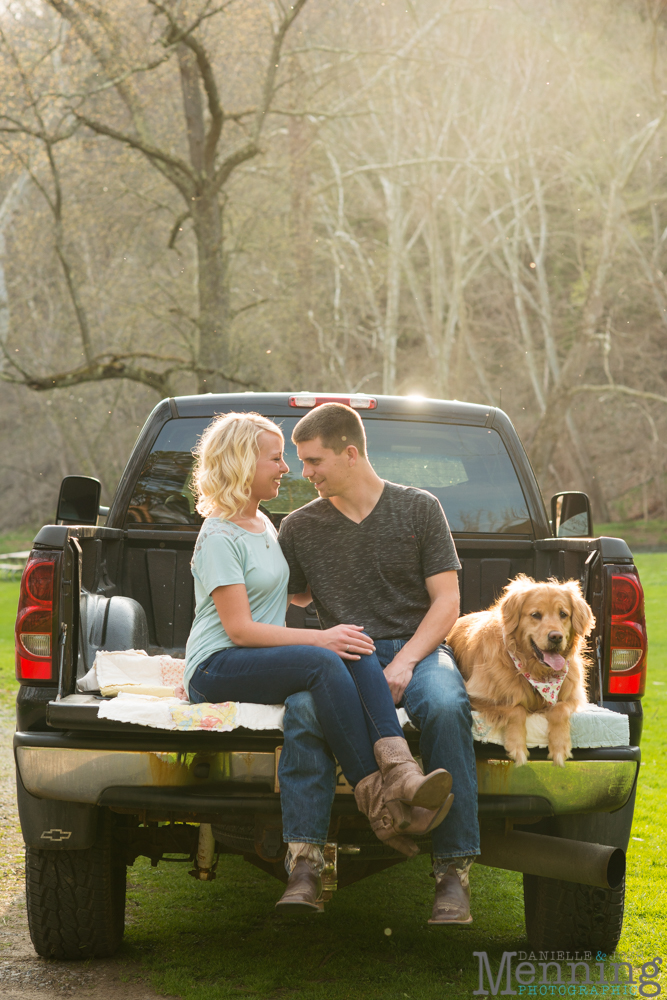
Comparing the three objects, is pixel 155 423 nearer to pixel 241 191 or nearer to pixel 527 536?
pixel 527 536

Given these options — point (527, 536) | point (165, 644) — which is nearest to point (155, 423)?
point (165, 644)

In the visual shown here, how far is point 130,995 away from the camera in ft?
11.7

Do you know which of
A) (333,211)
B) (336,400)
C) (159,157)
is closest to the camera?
(336,400)

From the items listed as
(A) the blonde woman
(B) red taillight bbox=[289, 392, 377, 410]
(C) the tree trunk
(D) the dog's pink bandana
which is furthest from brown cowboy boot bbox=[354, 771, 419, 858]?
(C) the tree trunk

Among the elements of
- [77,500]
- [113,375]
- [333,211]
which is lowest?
[77,500]

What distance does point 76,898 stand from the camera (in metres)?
3.71

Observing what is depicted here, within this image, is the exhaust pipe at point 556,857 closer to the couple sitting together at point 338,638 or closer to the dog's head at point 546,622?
the couple sitting together at point 338,638

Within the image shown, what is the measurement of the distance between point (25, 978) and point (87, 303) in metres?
26.8

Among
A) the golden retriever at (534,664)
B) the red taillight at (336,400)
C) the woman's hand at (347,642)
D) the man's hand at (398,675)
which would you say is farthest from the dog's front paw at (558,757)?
the red taillight at (336,400)

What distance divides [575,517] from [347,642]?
6.69 ft

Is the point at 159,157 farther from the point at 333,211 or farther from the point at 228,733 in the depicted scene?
the point at 228,733

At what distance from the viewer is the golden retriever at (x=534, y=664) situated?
10.9 ft

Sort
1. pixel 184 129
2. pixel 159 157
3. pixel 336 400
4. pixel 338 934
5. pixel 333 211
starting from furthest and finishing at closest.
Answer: pixel 333 211
pixel 184 129
pixel 159 157
pixel 336 400
pixel 338 934

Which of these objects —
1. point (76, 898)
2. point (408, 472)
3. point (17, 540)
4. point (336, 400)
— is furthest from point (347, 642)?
point (17, 540)
